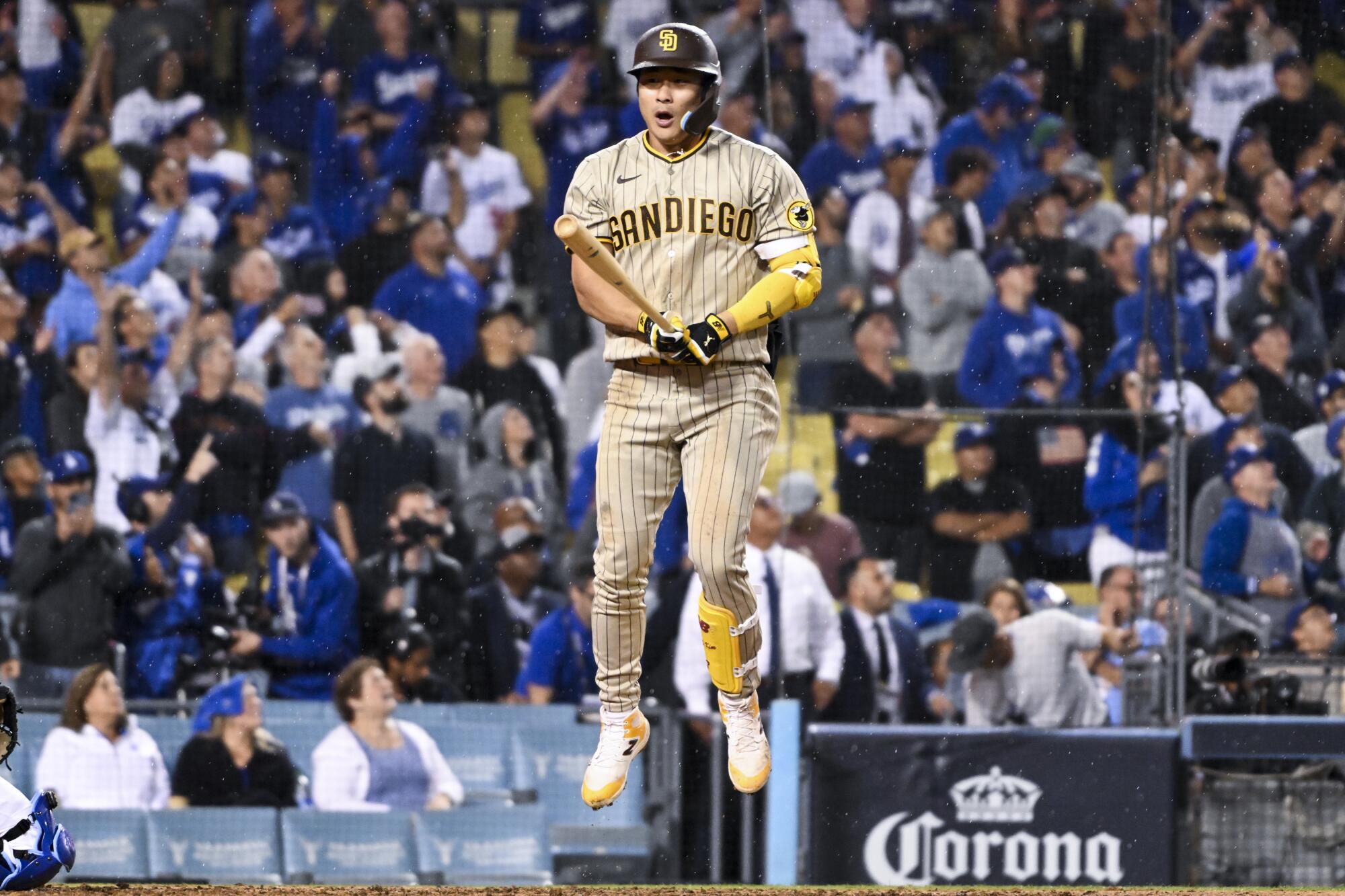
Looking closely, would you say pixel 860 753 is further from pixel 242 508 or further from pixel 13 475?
pixel 13 475

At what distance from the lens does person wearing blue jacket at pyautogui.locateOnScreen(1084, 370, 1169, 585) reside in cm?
838

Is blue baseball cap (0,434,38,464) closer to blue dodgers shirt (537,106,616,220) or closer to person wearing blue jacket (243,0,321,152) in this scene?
person wearing blue jacket (243,0,321,152)

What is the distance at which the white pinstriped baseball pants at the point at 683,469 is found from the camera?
16.1 ft

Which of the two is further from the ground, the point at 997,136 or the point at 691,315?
the point at 997,136

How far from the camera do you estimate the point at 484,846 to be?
8.09m

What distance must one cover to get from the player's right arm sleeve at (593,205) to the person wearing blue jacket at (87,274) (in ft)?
15.0

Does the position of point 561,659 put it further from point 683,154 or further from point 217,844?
point 683,154

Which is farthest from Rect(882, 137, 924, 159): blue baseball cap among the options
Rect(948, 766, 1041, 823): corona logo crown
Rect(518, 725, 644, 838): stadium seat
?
Rect(518, 725, 644, 838): stadium seat

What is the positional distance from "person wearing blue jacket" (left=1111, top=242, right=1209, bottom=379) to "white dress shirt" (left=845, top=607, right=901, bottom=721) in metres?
1.86

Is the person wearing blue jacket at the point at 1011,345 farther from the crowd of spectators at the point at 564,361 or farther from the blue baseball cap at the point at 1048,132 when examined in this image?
the blue baseball cap at the point at 1048,132

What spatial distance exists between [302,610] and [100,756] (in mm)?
1078

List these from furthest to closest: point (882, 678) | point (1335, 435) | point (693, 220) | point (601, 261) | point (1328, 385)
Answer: point (1328, 385) → point (1335, 435) → point (882, 678) → point (693, 220) → point (601, 261)

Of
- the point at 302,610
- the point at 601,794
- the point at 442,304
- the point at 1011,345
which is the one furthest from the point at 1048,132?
the point at 601,794

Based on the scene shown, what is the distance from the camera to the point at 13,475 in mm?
8578
